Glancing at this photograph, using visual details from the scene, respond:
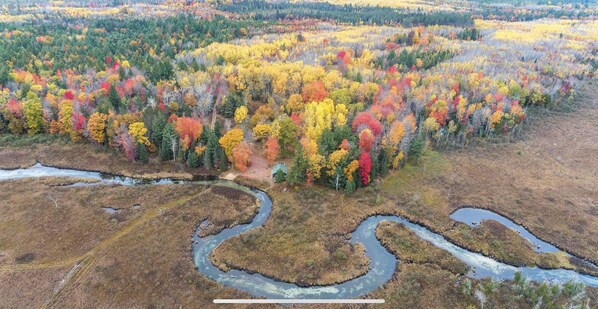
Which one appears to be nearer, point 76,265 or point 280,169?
point 76,265

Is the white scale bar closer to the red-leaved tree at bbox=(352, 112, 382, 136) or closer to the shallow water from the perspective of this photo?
the shallow water

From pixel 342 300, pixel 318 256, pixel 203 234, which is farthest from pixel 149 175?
pixel 342 300

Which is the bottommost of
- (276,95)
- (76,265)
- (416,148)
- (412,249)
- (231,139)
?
(76,265)

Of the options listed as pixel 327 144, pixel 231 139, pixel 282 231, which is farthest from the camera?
pixel 231 139

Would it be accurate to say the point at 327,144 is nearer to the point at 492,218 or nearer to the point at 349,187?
the point at 349,187

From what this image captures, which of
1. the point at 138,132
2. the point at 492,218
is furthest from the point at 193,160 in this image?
the point at 492,218

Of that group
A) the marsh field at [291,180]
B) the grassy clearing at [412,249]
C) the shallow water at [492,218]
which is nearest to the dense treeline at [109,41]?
the marsh field at [291,180]

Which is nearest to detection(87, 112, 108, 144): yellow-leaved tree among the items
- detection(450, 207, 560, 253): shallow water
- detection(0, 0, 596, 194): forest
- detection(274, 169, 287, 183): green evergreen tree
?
detection(0, 0, 596, 194): forest
